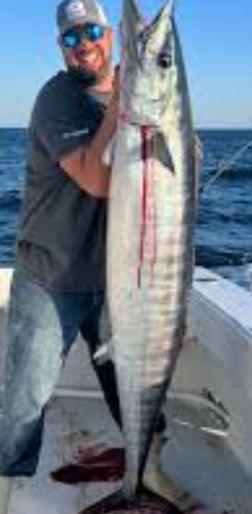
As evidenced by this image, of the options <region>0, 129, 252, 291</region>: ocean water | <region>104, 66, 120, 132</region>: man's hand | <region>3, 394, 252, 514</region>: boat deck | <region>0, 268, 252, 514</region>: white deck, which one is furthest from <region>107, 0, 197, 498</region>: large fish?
<region>0, 129, 252, 291</region>: ocean water

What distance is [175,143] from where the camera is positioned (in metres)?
2.99

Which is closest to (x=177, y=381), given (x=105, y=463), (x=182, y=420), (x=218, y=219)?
(x=182, y=420)

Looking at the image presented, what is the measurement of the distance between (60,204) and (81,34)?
23.6 inches

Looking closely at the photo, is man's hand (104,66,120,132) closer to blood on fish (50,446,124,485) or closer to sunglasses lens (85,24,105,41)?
sunglasses lens (85,24,105,41)

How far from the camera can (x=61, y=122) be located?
346cm

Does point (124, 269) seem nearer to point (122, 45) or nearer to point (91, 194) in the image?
point (91, 194)

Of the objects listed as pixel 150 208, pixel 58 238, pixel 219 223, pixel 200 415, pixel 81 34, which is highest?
pixel 81 34

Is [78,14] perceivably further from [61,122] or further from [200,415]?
[200,415]

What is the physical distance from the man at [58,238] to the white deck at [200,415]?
54 cm

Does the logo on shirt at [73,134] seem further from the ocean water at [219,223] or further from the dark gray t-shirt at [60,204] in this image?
the ocean water at [219,223]

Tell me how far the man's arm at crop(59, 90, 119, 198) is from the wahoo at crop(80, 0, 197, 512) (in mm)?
162

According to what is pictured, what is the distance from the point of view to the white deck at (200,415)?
4.35 metres

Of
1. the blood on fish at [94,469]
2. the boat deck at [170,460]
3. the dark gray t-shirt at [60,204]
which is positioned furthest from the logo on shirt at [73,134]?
the blood on fish at [94,469]

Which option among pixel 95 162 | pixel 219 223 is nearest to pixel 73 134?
pixel 95 162
